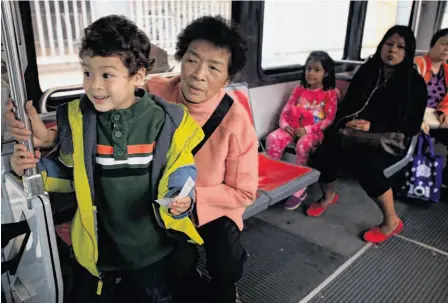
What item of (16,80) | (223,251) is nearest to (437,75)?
(223,251)

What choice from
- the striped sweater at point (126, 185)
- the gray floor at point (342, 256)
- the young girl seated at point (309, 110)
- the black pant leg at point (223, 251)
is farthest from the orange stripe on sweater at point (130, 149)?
the young girl seated at point (309, 110)

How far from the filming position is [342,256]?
8.86ft

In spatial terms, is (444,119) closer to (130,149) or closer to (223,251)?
(223,251)

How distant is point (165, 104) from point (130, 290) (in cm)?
90

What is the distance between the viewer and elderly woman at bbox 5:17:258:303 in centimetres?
172

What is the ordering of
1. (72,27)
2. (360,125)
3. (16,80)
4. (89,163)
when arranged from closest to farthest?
1. (16,80)
2. (89,163)
3. (72,27)
4. (360,125)

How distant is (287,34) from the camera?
3893 millimetres

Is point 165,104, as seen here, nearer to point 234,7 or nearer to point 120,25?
point 120,25

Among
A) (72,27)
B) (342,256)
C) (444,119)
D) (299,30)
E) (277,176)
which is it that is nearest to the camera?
(72,27)

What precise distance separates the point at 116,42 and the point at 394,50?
2.31 metres

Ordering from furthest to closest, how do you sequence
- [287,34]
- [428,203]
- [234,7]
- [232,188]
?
[287,34], [428,203], [234,7], [232,188]

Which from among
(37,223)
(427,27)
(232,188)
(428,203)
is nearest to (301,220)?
(428,203)

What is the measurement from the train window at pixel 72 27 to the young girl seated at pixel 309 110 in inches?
51.7

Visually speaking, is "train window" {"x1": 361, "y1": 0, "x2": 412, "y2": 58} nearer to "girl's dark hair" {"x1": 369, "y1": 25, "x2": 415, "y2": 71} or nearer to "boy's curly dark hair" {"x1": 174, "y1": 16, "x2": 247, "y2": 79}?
"girl's dark hair" {"x1": 369, "y1": 25, "x2": 415, "y2": 71}
